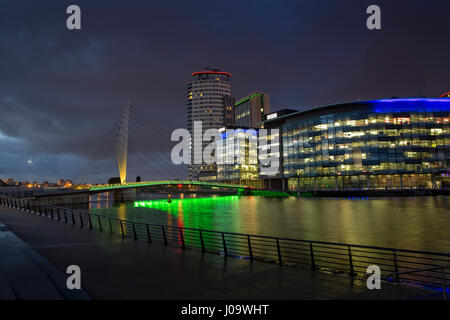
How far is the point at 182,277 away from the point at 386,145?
337 ft

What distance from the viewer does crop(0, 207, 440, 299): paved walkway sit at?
7559mm

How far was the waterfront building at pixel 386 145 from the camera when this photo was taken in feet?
311

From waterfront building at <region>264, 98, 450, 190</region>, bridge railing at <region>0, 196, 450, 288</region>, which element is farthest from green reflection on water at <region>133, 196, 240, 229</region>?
waterfront building at <region>264, 98, 450, 190</region>

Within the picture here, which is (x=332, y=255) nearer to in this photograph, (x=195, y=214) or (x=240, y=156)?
(x=195, y=214)

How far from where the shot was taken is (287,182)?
11994cm

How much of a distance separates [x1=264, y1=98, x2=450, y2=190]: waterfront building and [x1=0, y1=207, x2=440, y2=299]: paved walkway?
315 feet

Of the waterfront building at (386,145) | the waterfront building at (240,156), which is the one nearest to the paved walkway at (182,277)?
the waterfront building at (386,145)

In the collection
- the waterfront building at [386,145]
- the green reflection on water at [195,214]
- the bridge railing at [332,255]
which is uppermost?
the waterfront building at [386,145]

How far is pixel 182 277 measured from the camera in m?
9.19

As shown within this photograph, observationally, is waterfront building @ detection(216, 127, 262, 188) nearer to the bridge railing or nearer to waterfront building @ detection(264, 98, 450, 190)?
waterfront building @ detection(264, 98, 450, 190)

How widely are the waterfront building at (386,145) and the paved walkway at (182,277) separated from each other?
9587 cm

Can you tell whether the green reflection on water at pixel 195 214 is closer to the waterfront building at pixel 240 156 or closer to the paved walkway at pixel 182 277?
the paved walkway at pixel 182 277
